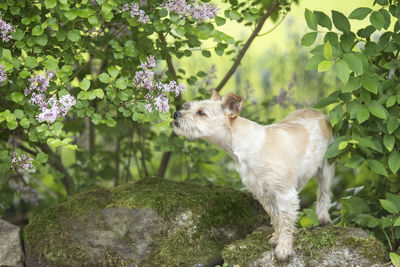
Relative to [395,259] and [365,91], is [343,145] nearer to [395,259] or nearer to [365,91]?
[365,91]

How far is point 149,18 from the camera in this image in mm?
3674

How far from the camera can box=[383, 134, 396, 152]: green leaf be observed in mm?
3807

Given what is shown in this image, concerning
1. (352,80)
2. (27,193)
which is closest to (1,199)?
(27,193)

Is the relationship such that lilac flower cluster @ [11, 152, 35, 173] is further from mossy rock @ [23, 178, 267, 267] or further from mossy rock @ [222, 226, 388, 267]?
mossy rock @ [222, 226, 388, 267]

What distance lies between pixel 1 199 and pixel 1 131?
1458mm

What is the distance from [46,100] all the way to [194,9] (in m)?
1.32

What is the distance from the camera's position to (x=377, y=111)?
3.64 meters

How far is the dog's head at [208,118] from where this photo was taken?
12.0 feet

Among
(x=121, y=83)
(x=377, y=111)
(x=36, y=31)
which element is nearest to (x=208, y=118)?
(x=121, y=83)

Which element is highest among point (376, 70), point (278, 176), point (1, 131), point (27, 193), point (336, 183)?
point (376, 70)

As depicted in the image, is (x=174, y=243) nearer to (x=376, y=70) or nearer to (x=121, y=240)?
(x=121, y=240)

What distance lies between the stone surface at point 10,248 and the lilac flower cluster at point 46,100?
1417 millimetres

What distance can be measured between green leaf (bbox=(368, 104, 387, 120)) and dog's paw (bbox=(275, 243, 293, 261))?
4.15 ft

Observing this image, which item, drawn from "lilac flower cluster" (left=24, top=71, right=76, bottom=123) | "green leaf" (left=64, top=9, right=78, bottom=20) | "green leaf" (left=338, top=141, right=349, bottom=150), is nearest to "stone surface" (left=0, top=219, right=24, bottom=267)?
"lilac flower cluster" (left=24, top=71, right=76, bottom=123)
